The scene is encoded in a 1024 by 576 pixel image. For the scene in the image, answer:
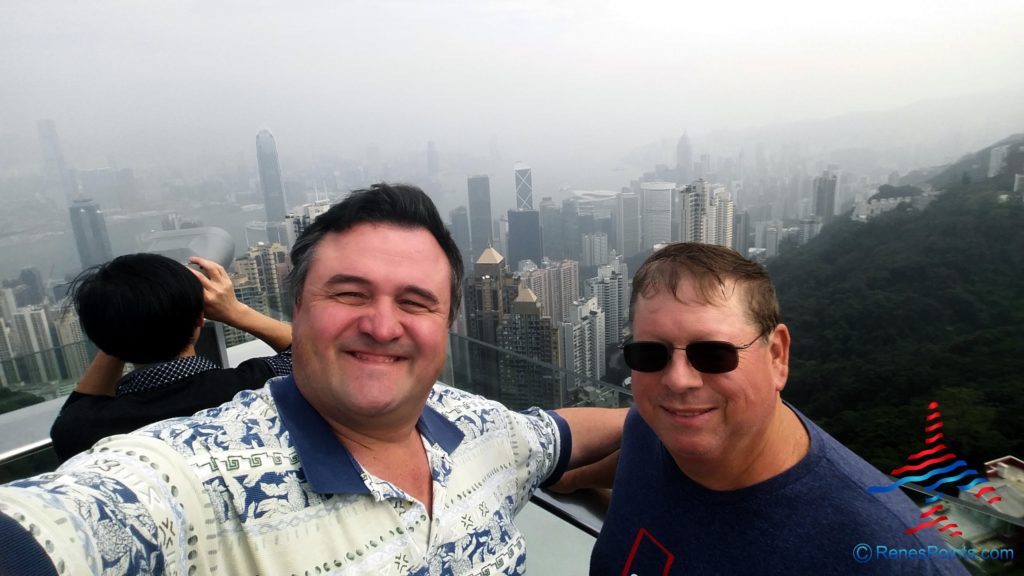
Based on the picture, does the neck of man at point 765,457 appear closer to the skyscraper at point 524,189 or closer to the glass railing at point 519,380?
the glass railing at point 519,380

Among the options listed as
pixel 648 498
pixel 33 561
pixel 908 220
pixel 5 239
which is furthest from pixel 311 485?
pixel 908 220

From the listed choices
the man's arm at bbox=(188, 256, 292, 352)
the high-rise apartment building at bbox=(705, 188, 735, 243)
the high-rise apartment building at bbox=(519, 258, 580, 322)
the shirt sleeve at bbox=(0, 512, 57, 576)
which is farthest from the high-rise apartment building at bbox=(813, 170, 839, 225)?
the shirt sleeve at bbox=(0, 512, 57, 576)

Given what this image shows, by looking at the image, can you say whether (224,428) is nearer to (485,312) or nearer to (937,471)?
(937,471)

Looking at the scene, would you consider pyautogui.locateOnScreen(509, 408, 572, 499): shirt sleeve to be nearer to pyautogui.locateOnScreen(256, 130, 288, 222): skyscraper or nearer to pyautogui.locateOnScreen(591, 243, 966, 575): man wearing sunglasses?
pyautogui.locateOnScreen(591, 243, 966, 575): man wearing sunglasses

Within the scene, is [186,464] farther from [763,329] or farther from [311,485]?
[763,329]

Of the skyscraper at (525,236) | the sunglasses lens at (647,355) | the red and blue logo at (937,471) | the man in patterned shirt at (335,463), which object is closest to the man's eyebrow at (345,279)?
the man in patterned shirt at (335,463)

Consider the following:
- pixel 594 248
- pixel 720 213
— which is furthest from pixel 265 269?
pixel 594 248
